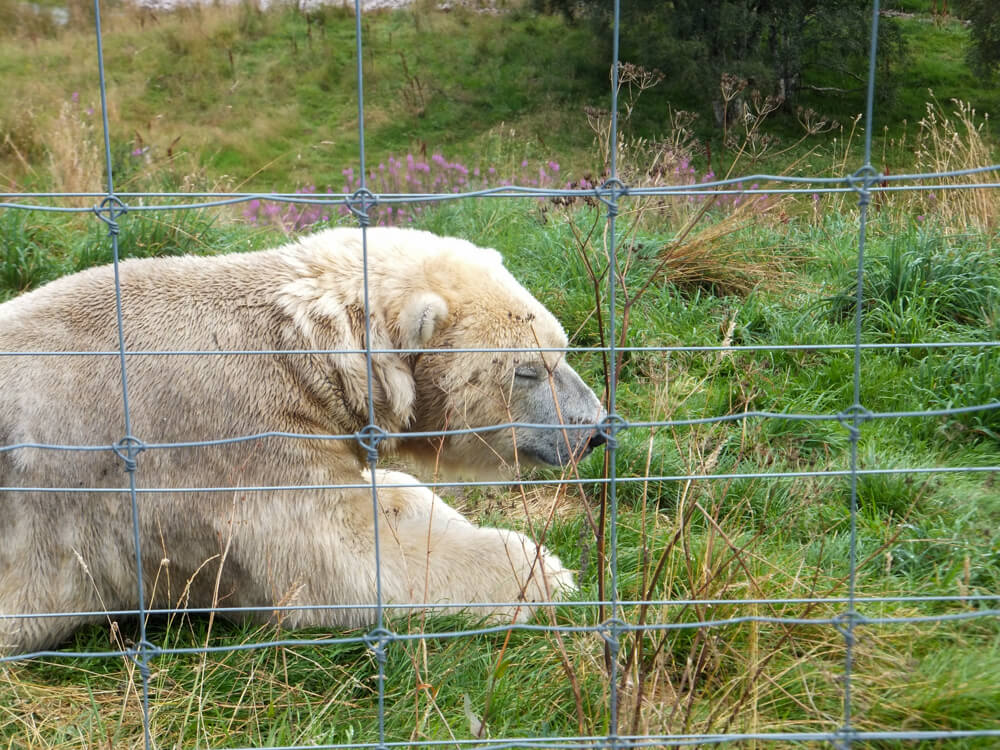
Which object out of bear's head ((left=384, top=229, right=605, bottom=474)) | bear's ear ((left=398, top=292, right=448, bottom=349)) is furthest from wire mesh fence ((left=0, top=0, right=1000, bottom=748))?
bear's head ((left=384, top=229, right=605, bottom=474))

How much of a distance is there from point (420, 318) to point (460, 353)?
0.23 meters

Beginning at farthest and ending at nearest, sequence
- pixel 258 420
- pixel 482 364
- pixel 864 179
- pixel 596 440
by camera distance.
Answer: pixel 596 440, pixel 482 364, pixel 258 420, pixel 864 179

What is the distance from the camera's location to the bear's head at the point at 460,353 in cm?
302

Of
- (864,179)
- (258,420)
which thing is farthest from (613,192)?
(258,420)

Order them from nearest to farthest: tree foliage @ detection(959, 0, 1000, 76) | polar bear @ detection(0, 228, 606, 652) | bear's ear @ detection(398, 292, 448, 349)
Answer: polar bear @ detection(0, 228, 606, 652), bear's ear @ detection(398, 292, 448, 349), tree foliage @ detection(959, 0, 1000, 76)

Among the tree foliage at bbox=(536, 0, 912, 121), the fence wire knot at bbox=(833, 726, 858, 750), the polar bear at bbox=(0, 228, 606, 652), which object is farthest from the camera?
the tree foliage at bbox=(536, 0, 912, 121)

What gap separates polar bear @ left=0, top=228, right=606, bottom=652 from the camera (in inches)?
111

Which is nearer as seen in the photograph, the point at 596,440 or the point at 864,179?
the point at 864,179

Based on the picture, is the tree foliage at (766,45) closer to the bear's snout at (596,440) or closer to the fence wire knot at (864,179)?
the bear's snout at (596,440)

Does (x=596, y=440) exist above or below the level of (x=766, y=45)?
below

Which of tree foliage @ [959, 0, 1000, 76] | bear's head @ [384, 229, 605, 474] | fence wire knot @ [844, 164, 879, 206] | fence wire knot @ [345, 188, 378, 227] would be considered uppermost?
tree foliage @ [959, 0, 1000, 76]

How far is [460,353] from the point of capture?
10.2 ft

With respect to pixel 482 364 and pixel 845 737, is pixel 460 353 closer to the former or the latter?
pixel 482 364

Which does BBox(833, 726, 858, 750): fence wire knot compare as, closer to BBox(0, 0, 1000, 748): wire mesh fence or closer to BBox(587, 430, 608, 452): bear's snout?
BBox(0, 0, 1000, 748): wire mesh fence
